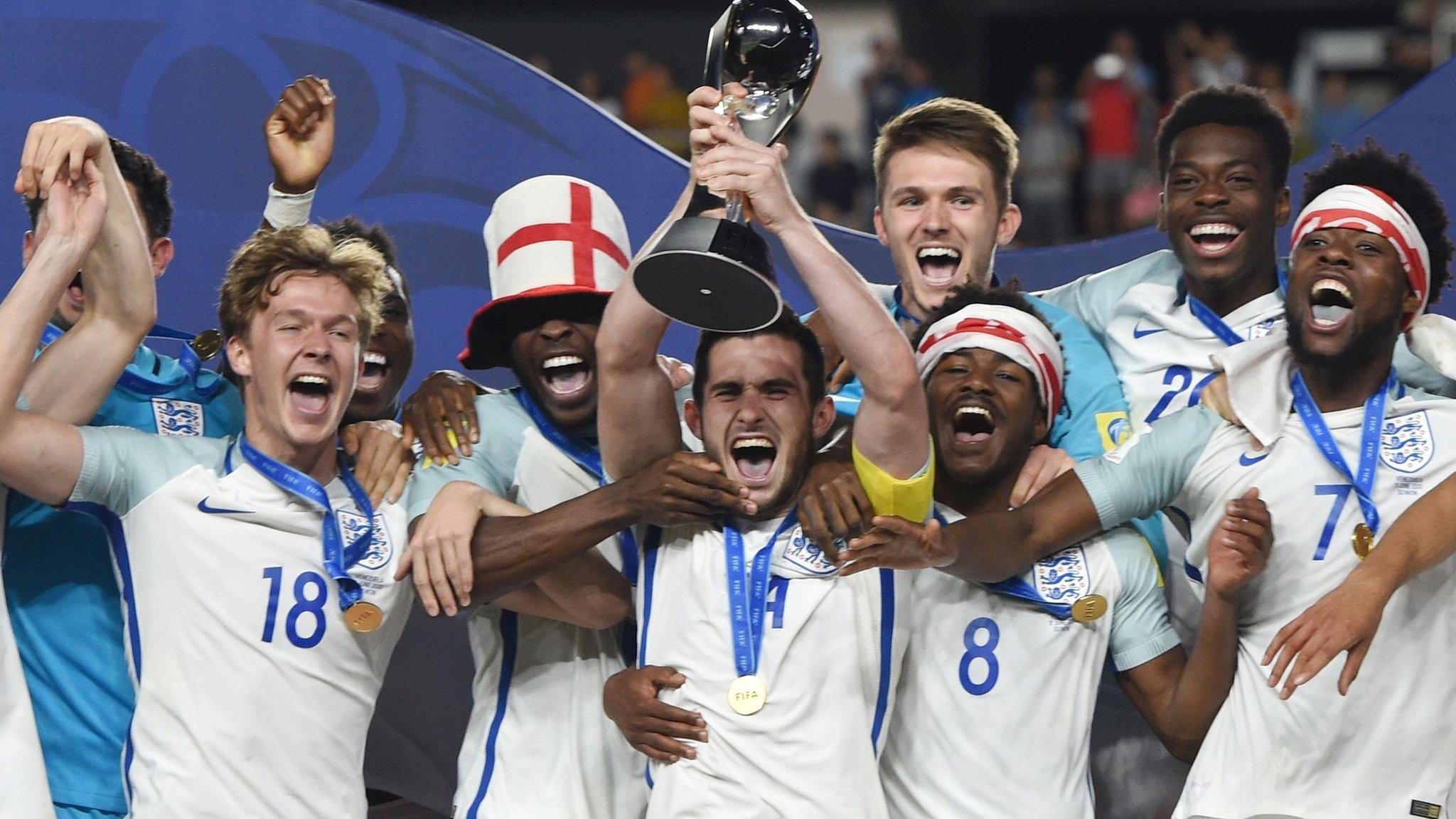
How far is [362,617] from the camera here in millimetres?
3758

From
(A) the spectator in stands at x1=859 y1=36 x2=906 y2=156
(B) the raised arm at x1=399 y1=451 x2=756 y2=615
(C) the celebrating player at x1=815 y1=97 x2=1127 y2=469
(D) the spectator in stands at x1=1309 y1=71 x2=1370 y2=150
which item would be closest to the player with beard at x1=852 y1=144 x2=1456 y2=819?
(C) the celebrating player at x1=815 y1=97 x2=1127 y2=469

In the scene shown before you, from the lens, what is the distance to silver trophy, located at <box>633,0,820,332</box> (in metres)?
3.09

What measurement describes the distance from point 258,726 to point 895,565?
139 centimetres

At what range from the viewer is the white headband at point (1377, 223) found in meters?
3.88

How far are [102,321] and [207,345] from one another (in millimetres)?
559

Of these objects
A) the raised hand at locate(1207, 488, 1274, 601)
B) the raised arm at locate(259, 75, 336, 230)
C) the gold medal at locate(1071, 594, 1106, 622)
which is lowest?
the gold medal at locate(1071, 594, 1106, 622)

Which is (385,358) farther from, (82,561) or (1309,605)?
(1309,605)

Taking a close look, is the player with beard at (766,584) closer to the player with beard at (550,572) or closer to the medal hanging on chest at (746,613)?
the medal hanging on chest at (746,613)

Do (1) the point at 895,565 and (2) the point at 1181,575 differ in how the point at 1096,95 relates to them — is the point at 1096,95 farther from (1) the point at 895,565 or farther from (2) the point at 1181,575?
(1) the point at 895,565

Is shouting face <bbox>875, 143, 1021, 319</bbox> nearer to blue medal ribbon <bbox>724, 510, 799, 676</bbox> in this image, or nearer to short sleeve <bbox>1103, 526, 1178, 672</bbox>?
short sleeve <bbox>1103, 526, 1178, 672</bbox>

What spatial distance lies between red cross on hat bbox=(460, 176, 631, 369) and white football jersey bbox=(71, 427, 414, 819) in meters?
0.63

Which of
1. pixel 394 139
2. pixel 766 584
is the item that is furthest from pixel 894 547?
pixel 394 139

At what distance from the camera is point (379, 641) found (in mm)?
3883

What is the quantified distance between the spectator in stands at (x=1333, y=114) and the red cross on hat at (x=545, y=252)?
835 centimetres
